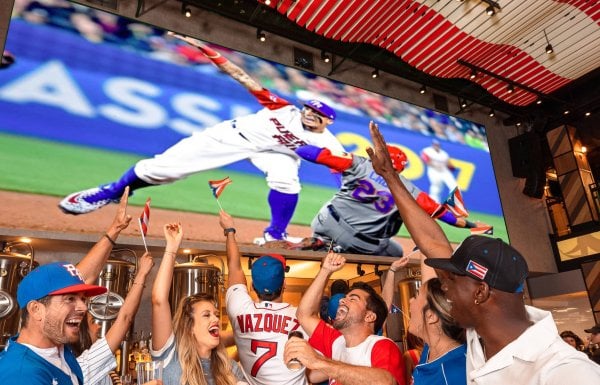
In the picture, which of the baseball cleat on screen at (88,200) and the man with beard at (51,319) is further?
the baseball cleat on screen at (88,200)

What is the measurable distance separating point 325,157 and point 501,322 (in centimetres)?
A: 565

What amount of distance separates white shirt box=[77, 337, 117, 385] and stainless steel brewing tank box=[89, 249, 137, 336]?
1.25 meters

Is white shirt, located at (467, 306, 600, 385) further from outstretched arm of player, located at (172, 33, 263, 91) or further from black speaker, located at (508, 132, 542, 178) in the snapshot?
black speaker, located at (508, 132, 542, 178)

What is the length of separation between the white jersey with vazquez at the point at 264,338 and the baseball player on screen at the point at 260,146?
3037 mm

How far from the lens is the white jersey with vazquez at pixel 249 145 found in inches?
237

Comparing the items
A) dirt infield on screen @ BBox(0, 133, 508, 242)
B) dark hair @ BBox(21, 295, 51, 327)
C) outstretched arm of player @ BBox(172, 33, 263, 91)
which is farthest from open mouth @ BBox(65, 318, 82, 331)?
outstretched arm of player @ BBox(172, 33, 263, 91)

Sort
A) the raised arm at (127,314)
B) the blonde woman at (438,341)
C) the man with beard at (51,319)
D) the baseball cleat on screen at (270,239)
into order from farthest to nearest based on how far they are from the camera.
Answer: the baseball cleat on screen at (270,239), the raised arm at (127,314), the blonde woman at (438,341), the man with beard at (51,319)

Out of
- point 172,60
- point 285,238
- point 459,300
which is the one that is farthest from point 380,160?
point 172,60

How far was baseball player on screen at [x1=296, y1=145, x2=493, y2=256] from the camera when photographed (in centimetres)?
702

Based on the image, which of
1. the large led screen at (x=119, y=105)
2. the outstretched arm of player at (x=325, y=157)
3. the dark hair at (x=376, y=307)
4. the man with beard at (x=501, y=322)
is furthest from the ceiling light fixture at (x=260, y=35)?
the man with beard at (x=501, y=322)

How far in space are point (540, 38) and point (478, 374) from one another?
7.97 metres

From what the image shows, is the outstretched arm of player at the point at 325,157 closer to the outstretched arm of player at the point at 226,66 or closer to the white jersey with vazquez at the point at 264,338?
the outstretched arm of player at the point at 226,66

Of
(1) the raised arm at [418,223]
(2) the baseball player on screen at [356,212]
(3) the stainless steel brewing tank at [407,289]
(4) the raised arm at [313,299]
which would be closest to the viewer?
(1) the raised arm at [418,223]

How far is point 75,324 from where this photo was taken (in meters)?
2.21
